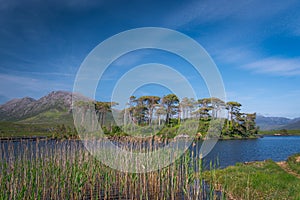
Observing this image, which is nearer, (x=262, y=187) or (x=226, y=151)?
(x=262, y=187)

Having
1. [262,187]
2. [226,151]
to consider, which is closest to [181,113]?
[226,151]

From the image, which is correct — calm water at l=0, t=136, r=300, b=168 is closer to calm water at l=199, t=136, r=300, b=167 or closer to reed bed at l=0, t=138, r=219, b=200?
calm water at l=199, t=136, r=300, b=167

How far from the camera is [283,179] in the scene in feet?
34.9

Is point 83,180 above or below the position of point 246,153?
above

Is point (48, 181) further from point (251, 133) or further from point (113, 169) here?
point (251, 133)

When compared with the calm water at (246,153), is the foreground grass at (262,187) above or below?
above

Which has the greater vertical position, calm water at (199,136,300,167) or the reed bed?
the reed bed

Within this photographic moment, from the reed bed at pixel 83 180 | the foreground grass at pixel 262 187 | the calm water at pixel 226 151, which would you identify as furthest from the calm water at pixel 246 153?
the reed bed at pixel 83 180

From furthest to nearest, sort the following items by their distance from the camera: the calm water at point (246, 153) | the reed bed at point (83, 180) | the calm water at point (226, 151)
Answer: the calm water at point (246, 153) → the calm water at point (226, 151) → the reed bed at point (83, 180)

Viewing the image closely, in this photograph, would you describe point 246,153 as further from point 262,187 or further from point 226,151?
point 262,187

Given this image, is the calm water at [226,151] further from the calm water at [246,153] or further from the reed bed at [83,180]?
the reed bed at [83,180]

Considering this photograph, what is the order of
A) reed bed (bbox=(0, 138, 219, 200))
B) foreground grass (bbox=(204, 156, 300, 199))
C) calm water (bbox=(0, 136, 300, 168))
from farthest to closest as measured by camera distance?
1. calm water (bbox=(0, 136, 300, 168))
2. foreground grass (bbox=(204, 156, 300, 199))
3. reed bed (bbox=(0, 138, 219, 200))

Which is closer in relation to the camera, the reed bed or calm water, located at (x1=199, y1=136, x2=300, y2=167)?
the reed bed

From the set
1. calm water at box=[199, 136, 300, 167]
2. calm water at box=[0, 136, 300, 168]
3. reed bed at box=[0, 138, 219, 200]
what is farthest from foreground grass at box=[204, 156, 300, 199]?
calm water at box=[199, 136, 300, 167]
